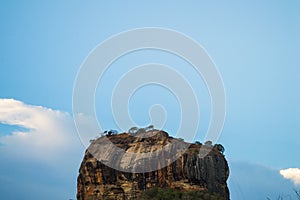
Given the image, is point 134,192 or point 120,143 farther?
point 120,143

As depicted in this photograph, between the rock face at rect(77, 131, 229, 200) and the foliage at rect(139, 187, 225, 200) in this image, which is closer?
the foliage at rect(139, 187, 225, 200)

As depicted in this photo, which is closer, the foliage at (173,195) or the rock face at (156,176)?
the foliage at (173,195)

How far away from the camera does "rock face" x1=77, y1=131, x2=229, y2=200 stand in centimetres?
4538

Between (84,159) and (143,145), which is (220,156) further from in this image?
(84,159)

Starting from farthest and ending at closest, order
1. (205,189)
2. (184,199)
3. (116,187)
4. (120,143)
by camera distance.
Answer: (120,143)
(116,187)
(205,189)
(184,199)

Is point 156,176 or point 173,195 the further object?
point 156,176

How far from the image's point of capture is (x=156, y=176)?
46.6m

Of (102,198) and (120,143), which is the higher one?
(120,143)

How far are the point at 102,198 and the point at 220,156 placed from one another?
14.1 meters

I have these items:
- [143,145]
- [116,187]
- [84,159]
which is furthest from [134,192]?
[84,159]

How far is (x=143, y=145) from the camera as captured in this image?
160ft

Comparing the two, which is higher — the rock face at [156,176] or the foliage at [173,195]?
the rock face at [156,176]

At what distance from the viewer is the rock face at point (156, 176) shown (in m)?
45.4

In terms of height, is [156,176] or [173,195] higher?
[156,176]
